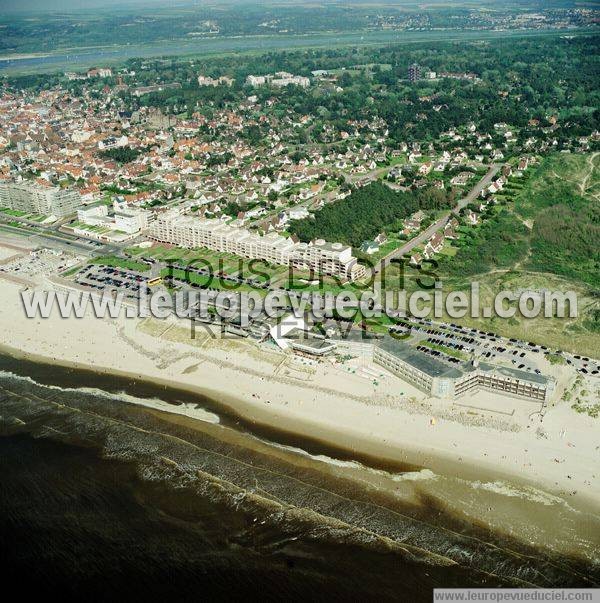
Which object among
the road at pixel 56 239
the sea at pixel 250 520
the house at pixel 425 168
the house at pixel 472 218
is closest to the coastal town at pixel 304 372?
the sea at pixel 250 520

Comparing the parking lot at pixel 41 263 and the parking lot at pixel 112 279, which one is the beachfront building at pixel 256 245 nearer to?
the parking lot at pixel 112 279

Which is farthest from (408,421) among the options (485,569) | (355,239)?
(355,239)

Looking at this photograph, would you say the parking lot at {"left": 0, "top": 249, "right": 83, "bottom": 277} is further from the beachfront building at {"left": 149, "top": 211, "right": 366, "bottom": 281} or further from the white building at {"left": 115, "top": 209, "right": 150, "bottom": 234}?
the beachfront building at {"left": 149, "top": 211, "right": 366, "bottom": 281}

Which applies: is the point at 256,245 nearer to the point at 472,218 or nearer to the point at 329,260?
the point at 329,260

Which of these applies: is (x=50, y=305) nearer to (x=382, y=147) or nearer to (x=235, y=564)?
(x=235, y=564)

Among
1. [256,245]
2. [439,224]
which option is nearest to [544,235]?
[439,224]

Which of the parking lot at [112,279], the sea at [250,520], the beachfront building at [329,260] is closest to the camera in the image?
the sea at [250,520]
